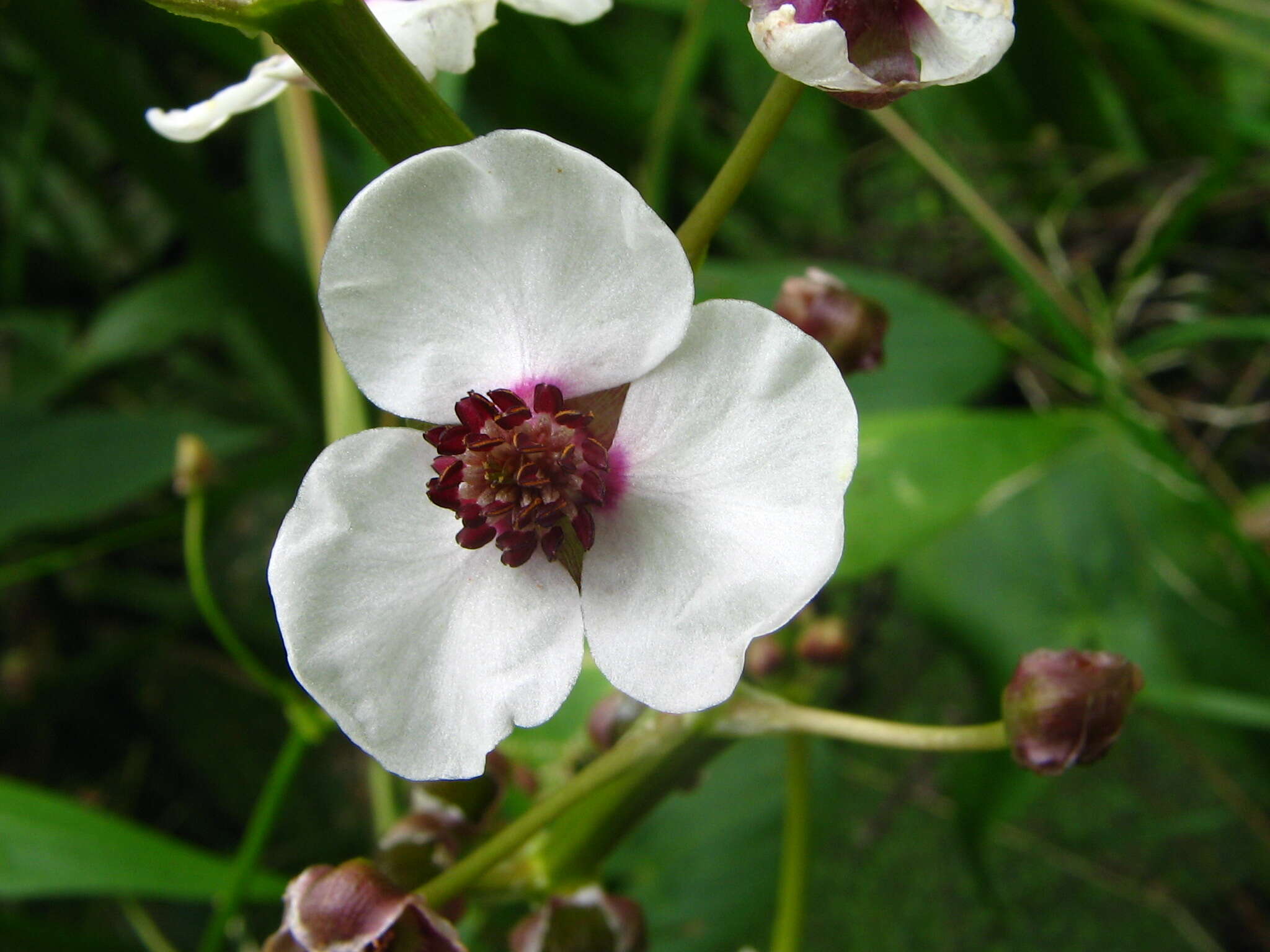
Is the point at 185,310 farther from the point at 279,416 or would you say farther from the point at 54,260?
the point at 54,260

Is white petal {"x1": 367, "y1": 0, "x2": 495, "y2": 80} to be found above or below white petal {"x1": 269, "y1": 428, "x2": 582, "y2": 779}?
above

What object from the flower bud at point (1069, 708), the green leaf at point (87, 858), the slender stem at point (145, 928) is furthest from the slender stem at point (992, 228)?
the slender stem at point (145, 928)

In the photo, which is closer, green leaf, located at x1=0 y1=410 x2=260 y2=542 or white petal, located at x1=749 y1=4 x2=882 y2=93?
white petal, located at x1=749 y1=4 x2=882 y2=93

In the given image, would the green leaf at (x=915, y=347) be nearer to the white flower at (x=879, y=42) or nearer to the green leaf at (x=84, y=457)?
the green leaf at (x=84, y=457)

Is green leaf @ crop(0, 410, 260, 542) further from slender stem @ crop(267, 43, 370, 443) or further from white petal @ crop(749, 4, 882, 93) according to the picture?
white petal @ crop(749, 4, 882, 93)

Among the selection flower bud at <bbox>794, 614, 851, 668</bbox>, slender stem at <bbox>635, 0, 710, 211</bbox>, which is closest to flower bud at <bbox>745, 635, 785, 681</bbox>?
flower bud at <bbox>794, 614, 851, 668</bbox>

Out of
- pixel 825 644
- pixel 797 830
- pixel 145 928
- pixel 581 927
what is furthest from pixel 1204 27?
pixel 145 928
